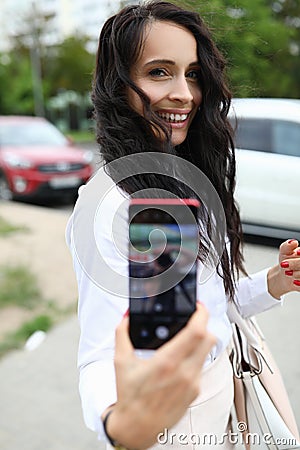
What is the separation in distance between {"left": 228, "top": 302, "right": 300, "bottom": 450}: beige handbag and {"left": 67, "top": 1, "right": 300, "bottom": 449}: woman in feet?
0.22

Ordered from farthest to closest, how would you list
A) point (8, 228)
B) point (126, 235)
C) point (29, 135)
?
point (29, 135) → point (8, 228) → point (126, 235)

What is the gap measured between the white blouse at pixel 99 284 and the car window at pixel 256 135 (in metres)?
3.83

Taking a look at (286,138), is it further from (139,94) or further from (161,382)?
(161,382)

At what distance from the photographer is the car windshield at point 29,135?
23.0ft

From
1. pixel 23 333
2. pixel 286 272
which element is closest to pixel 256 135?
pixel 23 333

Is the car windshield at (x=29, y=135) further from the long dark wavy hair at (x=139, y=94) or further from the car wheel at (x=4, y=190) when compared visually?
the long dark wavy hair at (x=139, y=94)

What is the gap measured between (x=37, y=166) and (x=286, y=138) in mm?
3378

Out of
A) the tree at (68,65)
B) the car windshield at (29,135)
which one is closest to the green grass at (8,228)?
the car windshield at (29,135)

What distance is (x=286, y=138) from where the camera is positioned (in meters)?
4.44

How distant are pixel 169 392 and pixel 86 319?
0.98 feet

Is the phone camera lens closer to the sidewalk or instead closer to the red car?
the sidewalk

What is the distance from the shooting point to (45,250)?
4.34 meters

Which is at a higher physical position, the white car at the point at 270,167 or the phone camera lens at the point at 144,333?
the phone camera lens at the point at 144,333

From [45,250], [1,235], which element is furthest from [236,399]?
[1,235]
